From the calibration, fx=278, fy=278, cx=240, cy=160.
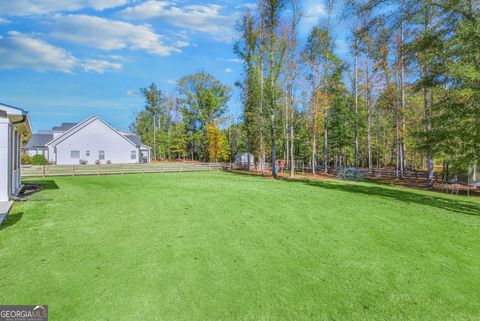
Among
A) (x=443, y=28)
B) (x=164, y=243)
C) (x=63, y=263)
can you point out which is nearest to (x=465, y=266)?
(x=164, y=243)

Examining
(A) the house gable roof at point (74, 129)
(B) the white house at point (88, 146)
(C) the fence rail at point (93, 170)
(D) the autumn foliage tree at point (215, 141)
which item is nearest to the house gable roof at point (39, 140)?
(B) the white house at point (88, 146)

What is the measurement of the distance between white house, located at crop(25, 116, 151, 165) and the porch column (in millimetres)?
27066

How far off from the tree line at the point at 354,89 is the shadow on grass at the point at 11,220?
12.7 meters

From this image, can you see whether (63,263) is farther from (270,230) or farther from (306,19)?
(306,19)

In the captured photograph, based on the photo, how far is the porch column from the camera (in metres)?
8.62

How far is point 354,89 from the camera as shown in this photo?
89.5 feet

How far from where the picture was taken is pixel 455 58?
10633mm

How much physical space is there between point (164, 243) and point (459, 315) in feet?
15.8

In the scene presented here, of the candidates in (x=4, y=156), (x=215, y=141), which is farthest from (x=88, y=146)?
(x=4, y=156)

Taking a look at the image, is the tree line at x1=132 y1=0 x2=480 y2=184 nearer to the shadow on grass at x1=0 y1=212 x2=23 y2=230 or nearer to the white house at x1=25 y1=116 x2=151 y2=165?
the shadow on grass at x1=0 y1=212 x2=23 y2=230
